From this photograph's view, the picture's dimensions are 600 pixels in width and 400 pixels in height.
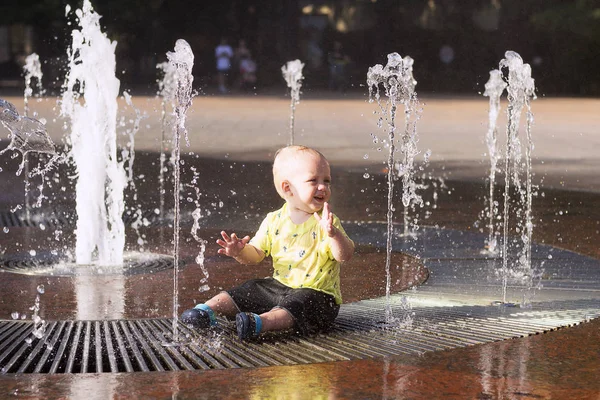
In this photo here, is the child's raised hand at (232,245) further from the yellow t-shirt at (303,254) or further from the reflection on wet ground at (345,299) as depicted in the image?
the reflection on wet ground at (345,299)

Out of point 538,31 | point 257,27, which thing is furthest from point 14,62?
point 538,31

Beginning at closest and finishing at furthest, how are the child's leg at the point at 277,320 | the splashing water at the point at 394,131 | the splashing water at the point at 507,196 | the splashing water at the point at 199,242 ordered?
the child's leg at the point at 277,320, the splashing water at the point at 394,131, the splashing water at the point at 199,242, the splashing water at the point at 507,196

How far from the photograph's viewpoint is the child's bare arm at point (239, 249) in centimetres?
470

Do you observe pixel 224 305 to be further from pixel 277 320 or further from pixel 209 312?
pixel 277 320

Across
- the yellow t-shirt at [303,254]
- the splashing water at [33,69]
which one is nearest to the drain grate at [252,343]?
the yellow t-shirt at [303,254]

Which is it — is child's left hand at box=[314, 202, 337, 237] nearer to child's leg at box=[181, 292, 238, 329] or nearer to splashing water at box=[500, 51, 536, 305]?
child's leg at box=[181, 292, 238, 329]

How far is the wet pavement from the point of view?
394 cm

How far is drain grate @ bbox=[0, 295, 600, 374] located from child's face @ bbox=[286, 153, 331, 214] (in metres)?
0.57

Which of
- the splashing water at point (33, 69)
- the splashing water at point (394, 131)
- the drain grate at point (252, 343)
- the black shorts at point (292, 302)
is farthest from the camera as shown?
the splashing water at point (33, 69)

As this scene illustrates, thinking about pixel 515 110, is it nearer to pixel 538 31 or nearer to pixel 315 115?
pixel 315 115

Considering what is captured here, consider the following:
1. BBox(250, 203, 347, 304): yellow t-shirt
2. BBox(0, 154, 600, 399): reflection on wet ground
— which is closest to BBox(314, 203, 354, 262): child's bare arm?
BBox(250, 203, 347, 304): yellow t-shirt

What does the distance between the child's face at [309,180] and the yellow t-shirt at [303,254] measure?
4.0 inches

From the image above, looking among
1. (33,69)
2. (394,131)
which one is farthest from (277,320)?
(33,69)

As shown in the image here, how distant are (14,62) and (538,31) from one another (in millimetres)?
15288
